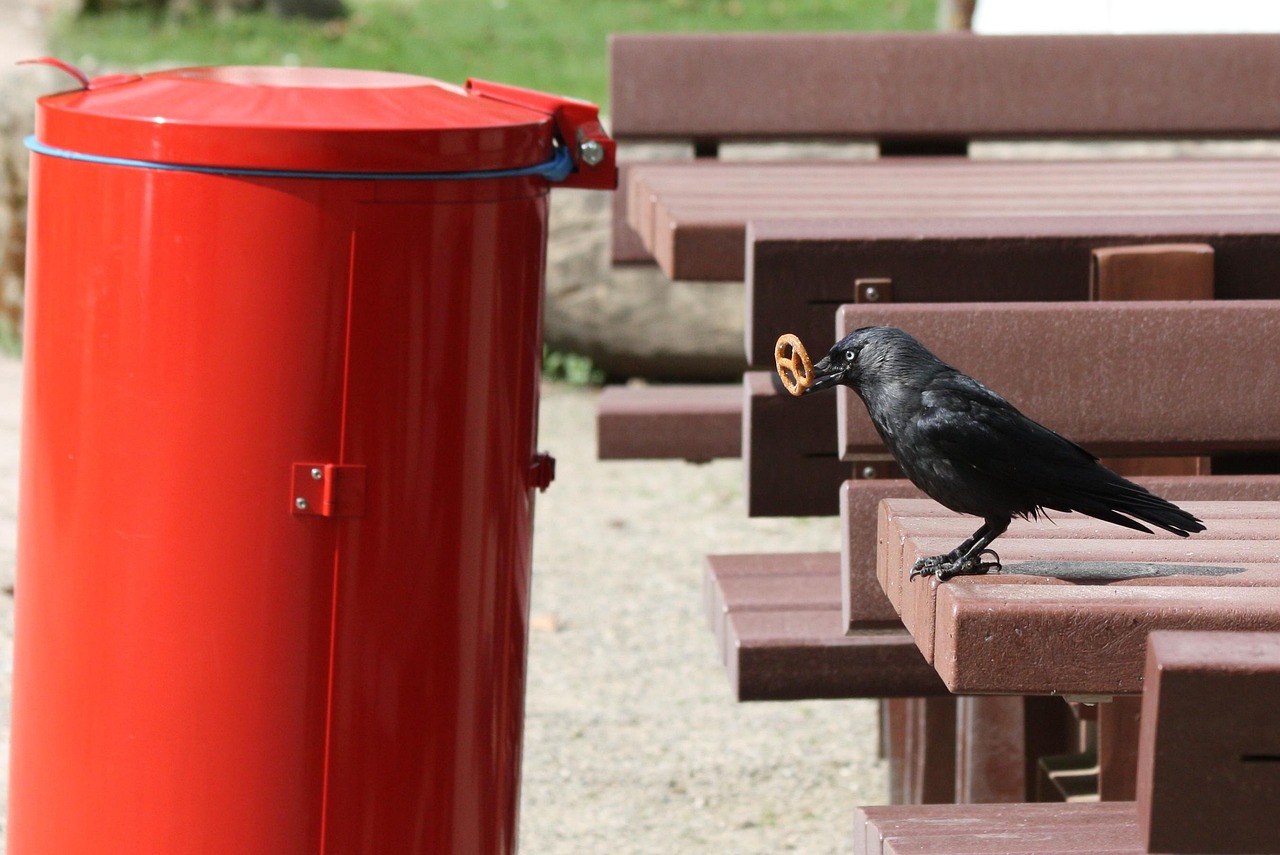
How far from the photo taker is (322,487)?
7.87ft

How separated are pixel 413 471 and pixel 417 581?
6.0 inches

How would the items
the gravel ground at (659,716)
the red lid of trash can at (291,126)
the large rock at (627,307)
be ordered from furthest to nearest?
1. the large rock at (627,307)
2. the gravel ground at (659,716)
3. the red lid of trash can at (291,126)

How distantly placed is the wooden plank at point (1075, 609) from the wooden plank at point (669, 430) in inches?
87.2

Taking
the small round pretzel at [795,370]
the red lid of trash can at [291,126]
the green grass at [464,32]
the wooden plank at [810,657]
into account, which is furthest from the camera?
the green grass at [464,32]

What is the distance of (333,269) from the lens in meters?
2.36

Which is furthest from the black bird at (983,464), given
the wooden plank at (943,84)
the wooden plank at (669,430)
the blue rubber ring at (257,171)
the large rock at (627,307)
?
the large rock at (627,307)

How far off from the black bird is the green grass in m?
8.46

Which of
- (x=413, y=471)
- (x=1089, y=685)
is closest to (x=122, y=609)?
(x=413, y=471)

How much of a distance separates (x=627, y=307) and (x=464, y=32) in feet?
20.9

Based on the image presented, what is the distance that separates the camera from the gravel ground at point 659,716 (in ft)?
13.0

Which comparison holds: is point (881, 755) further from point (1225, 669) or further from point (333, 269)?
point (1225, 669)

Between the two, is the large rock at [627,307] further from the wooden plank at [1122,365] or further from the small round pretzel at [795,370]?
the small round pretzel at [795,370]

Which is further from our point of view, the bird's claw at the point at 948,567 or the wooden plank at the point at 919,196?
the wooden plank at the point at 919,196

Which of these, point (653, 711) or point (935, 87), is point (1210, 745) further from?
point (935, 87)
